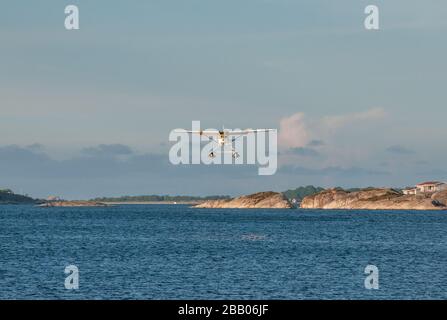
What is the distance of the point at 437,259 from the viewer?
108m

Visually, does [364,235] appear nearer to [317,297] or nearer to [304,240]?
[304,240]

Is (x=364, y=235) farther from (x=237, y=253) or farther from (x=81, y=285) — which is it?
(x=81, y=285)

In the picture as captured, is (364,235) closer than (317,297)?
No

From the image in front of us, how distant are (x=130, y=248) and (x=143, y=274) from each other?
3776 cm

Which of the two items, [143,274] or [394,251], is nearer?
[143,274]
